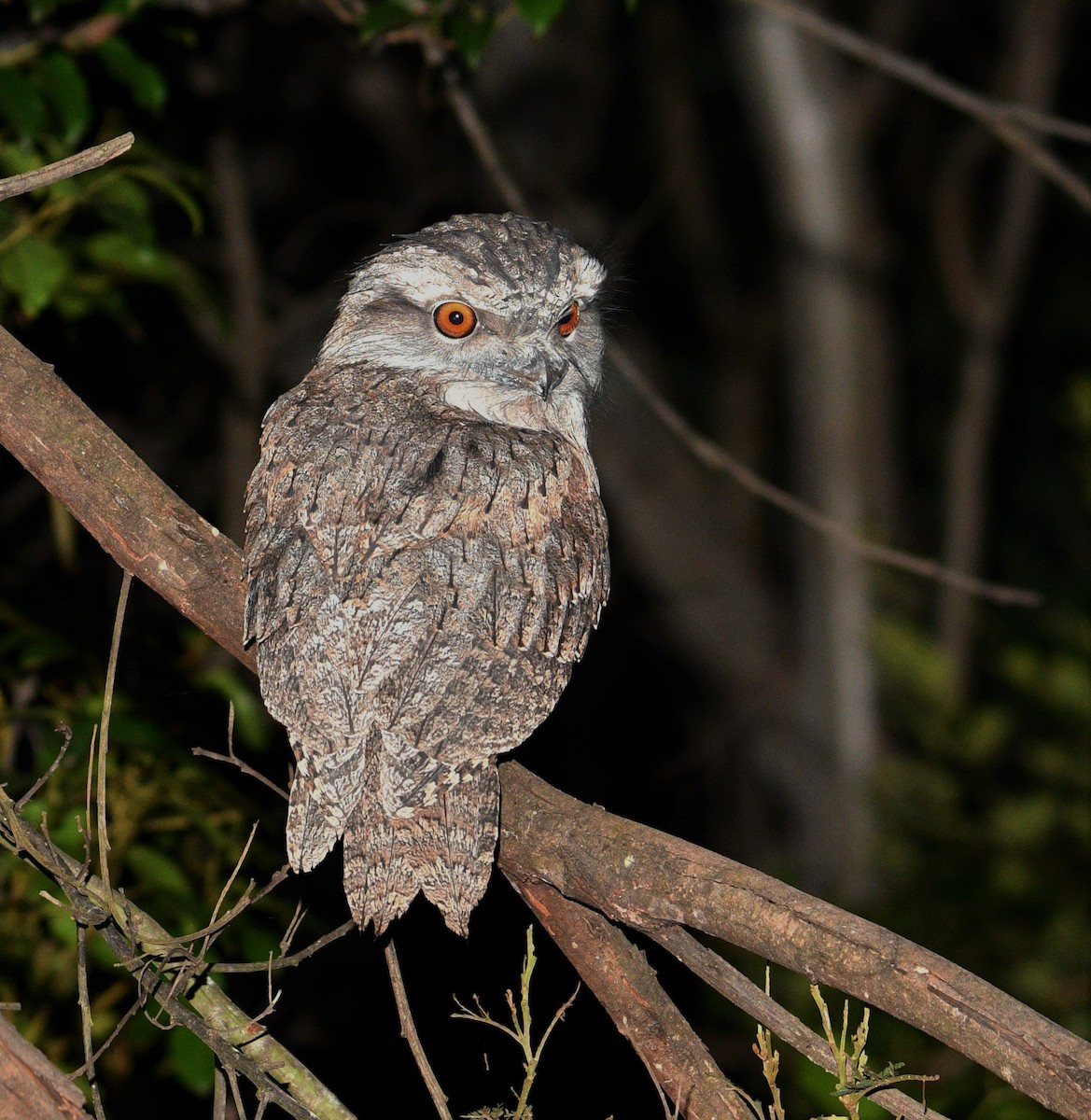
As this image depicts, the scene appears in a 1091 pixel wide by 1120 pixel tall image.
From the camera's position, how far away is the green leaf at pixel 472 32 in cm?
287

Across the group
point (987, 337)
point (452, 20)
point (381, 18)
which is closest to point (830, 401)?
point (987, 337)

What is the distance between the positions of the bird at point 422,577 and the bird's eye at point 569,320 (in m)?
0.18

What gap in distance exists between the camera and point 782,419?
36.6 feet

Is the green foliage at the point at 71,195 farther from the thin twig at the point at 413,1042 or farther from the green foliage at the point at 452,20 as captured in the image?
the thin twig at the point at 413,1042

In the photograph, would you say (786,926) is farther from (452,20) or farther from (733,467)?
(452,20)

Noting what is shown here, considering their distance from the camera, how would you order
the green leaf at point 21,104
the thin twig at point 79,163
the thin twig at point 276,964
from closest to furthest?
the thin twig at point 79,163 < the thin twig at point 276,964 < the green leaf at point 21,104

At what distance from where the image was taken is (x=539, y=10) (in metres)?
2.65

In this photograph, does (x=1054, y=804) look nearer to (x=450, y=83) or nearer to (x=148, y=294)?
(x=450, y=83)

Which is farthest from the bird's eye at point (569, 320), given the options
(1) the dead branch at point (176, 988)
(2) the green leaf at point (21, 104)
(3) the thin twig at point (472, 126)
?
(1) the dead branch at point (176, 988)

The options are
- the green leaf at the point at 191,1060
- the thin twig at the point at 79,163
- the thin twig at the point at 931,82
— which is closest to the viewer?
the thin twig at the point at 79,163

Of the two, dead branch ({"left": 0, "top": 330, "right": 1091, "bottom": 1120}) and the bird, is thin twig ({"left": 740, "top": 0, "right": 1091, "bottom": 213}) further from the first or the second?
dead branch ({"left": 0, "top": 330, "right": 1091, "bottom": 1120})

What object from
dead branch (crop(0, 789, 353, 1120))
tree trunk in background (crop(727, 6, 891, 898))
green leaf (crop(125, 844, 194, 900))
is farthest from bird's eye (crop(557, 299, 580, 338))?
tree trunk in background (crop(727, 6, 891, 898))

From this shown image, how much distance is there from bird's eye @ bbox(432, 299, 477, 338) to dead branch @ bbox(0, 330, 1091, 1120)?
71cm

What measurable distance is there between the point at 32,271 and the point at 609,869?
1.59m
